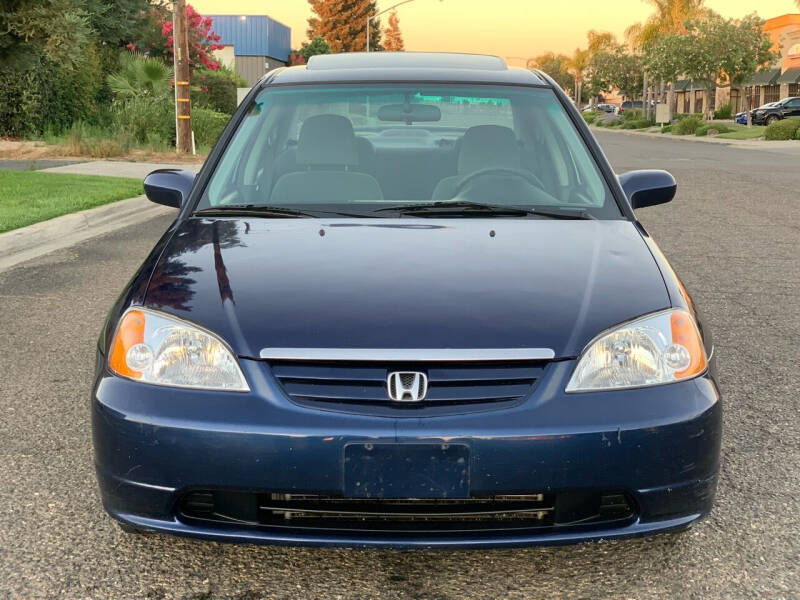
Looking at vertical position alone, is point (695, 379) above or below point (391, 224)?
below

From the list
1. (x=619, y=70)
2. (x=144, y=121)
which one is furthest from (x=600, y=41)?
(x=144, y=121)

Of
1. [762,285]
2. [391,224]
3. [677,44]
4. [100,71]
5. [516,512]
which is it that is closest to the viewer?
[516,512]

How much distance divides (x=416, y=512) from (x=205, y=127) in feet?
73.4

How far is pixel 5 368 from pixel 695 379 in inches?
149

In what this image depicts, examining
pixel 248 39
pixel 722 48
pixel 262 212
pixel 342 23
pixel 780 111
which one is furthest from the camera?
pixel 342 23

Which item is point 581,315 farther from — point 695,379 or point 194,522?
point 194,522

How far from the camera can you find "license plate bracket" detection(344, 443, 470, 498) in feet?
8.04

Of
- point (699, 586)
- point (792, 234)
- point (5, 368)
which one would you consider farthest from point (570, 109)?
point (792, 234)

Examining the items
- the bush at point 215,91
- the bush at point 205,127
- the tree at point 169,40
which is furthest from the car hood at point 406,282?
the bush at point 215,91

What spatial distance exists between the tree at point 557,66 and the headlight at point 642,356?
134 m

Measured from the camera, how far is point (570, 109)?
4191mm

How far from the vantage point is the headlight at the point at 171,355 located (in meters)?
2.62

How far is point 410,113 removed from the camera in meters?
4.26

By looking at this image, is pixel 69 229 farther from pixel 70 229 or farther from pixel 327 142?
pixel 327 142
